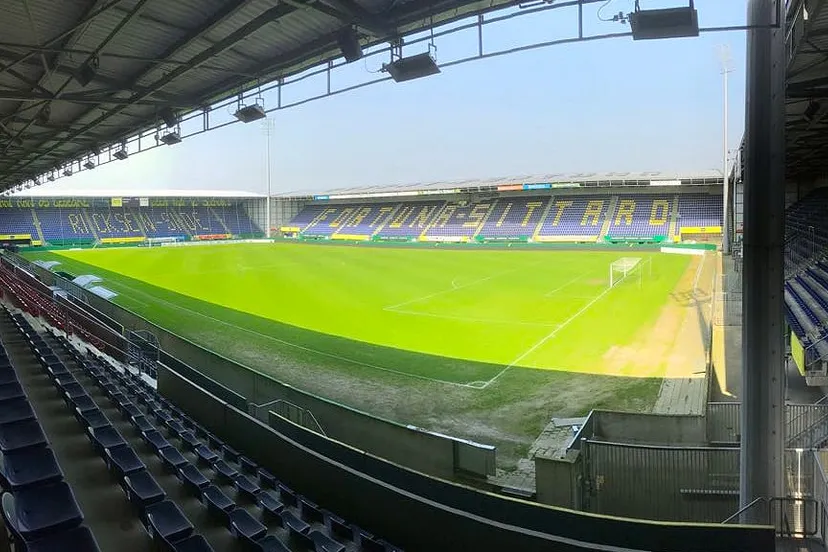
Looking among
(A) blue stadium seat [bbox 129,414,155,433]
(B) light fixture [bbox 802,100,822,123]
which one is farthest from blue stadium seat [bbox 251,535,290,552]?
(B) light fixture [bbox 802,100,822,123]

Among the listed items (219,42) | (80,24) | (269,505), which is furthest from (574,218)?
(269,505)

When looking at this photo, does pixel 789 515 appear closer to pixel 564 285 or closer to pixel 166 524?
pixel 166 524

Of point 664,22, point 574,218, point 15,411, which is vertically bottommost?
point 15,411

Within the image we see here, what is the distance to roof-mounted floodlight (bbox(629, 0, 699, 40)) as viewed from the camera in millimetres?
5648

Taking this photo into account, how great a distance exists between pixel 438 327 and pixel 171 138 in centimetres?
1009

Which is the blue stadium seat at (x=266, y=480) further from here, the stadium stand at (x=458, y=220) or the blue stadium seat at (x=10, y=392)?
the stadium stand at (x=458, y=220)

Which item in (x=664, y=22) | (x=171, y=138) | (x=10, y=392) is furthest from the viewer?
(x=171, y=138)

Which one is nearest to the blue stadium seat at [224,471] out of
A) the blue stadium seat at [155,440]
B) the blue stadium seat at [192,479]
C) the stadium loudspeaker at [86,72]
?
the blue stadium seat at [192,479]

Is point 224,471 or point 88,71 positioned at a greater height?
point 88,71

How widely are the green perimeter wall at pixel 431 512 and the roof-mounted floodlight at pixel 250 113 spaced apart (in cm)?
654

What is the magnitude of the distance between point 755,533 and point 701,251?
40.8m

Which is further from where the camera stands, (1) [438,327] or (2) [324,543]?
(1) [438,327]

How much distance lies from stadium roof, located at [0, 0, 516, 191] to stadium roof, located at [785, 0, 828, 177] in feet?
12.7

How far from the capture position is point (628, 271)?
106 ft
